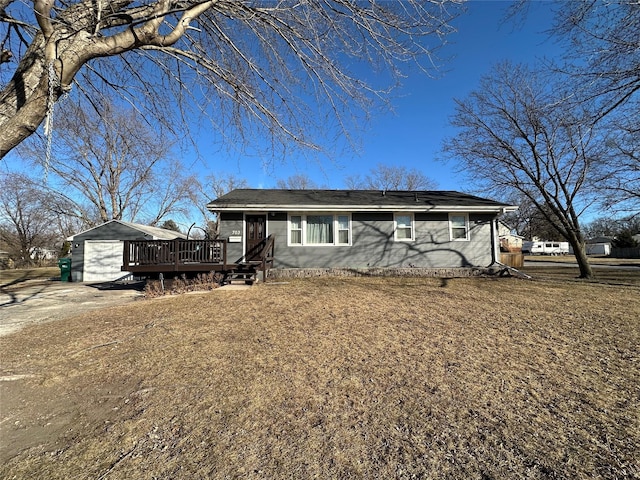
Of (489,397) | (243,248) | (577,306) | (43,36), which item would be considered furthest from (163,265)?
(577,306)

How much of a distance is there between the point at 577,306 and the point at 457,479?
6.62m

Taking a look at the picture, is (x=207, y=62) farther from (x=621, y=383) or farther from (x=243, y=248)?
(x=243, y=248)

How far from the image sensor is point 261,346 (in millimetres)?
4227

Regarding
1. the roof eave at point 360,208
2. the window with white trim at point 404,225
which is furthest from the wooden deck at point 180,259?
the window with white trim at point 404,225

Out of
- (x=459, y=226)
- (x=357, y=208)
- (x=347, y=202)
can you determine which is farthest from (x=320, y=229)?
(x=459, y=226)

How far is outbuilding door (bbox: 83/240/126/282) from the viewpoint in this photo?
16.2 m

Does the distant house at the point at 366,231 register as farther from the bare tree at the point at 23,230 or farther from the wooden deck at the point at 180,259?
the bare tree at the point at 23,230

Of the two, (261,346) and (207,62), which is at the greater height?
(207,62)

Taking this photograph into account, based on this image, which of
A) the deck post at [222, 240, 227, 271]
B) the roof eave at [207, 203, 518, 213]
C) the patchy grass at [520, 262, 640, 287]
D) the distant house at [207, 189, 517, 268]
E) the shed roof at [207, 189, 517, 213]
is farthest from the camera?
the distant house at [207, 189, 517, 268]

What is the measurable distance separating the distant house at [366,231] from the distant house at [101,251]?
759 cm

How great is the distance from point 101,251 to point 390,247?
14950mm

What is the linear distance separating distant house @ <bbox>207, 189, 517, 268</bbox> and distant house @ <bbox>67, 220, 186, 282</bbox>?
7.59m

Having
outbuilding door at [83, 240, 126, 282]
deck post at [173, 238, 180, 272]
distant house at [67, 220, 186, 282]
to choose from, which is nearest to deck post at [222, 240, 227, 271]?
deck post at [173, 238, 180, 272]

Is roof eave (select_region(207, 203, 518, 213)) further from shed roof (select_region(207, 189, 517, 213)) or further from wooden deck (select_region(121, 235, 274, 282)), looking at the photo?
wooden deck (select_region(121, 235, 274, 282))
